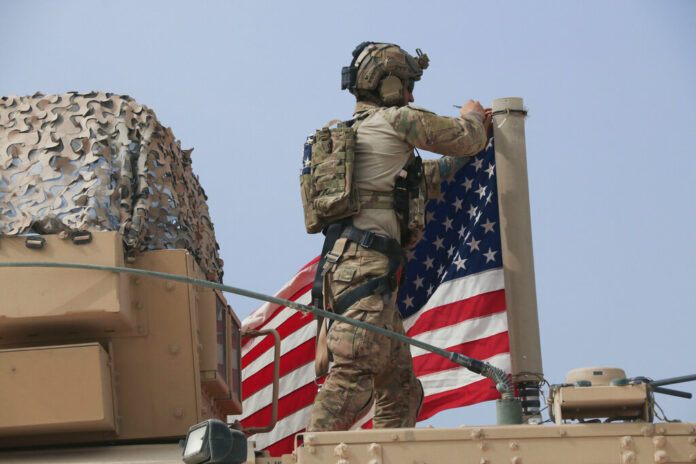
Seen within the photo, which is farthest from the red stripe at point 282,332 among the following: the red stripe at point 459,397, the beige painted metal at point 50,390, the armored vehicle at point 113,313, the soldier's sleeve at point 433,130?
the beige painted metal at point 50,390

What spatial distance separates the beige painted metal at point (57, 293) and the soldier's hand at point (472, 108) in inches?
108

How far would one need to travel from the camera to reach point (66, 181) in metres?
7.65

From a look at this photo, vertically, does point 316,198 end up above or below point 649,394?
above

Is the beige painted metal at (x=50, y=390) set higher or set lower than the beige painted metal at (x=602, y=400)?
higher

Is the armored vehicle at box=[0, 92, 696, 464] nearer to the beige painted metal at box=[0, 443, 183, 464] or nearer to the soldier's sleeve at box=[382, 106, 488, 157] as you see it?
the beige painted metal at box=[0, 443, 183, 464]

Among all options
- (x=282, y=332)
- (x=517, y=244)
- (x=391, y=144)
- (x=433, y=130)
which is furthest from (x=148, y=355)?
(x=282, y=332)

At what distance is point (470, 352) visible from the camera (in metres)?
9.16

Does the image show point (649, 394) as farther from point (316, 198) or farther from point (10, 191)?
point (10, 191)

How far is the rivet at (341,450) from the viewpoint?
200 inches

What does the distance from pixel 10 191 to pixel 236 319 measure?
75.2 inches

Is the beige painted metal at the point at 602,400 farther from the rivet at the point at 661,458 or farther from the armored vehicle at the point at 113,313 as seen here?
the rivet at the point at 661,458

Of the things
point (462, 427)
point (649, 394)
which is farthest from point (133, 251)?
point (649, 394)

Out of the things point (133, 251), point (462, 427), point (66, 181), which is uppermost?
point (66, 181)

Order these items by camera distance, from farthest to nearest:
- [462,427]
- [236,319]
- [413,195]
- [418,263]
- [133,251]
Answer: [418,263], [236,319], [413,195], [133,251], [462,427]
